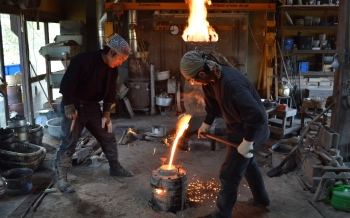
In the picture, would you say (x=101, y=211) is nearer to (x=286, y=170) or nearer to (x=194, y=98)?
(x=286, y=170)

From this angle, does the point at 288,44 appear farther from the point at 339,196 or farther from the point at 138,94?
the point at 339,196

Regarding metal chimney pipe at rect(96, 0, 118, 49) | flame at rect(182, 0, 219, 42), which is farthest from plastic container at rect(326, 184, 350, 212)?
metal chimney pipe at rect(96, 0, 118, 49)

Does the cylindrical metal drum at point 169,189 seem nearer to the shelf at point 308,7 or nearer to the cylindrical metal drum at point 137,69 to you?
the cylindrical metal drum at point 137,69

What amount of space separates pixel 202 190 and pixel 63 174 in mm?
1930

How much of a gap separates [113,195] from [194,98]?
371cm

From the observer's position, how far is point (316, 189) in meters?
4.86

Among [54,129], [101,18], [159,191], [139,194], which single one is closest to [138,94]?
[101,18]

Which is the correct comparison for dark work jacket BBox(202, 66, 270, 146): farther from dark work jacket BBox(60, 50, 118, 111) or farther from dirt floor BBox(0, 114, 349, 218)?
dark work jacket BBox(60, 50, 118, 111)

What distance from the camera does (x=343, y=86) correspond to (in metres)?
5.78

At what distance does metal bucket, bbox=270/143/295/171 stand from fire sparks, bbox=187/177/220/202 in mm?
1178

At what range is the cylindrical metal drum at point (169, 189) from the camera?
411cm

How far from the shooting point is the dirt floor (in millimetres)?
4305

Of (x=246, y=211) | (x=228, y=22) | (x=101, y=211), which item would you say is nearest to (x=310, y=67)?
(x=228, y=22)

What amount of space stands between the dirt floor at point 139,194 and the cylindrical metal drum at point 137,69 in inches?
143
